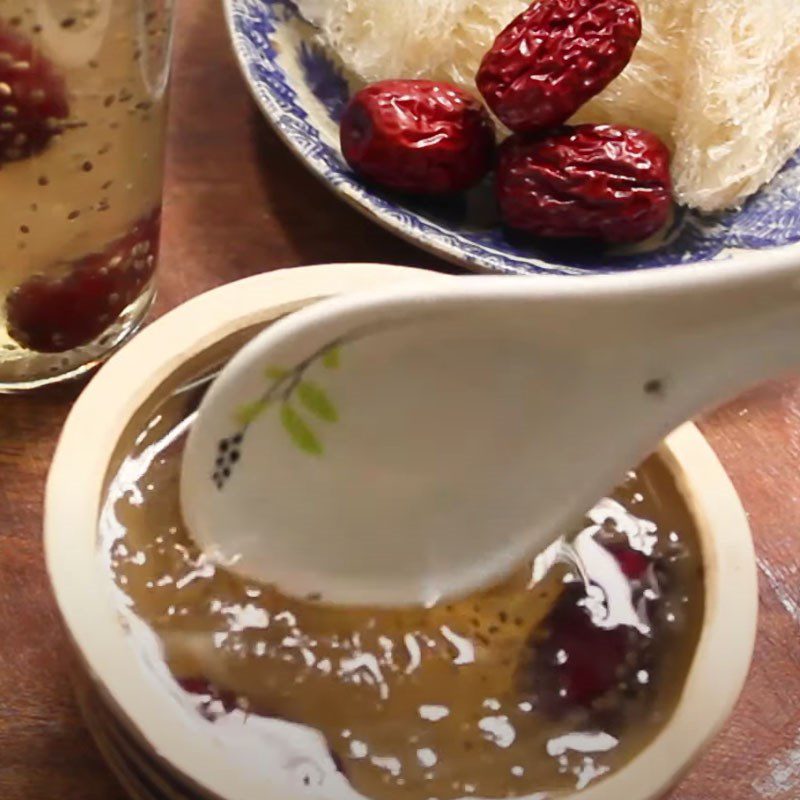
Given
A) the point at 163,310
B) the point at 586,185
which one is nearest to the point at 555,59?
the point at 586,185

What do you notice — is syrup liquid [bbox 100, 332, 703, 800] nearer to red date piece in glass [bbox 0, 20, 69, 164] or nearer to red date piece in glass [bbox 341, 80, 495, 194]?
red date piece in glass [bbox 0, 20, 69, 164]

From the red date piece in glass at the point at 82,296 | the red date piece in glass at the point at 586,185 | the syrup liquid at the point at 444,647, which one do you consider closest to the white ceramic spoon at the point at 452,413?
the syrup liquid at the point at 444,647

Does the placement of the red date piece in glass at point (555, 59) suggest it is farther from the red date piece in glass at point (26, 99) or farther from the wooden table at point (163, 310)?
the red date piece in glass at point (26, 99)

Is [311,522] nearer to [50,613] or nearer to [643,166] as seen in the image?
[50,613]

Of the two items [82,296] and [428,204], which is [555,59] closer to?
[428,204]

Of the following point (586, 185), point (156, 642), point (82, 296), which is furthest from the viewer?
point (586, 185)

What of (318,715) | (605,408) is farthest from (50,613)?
(605,408)

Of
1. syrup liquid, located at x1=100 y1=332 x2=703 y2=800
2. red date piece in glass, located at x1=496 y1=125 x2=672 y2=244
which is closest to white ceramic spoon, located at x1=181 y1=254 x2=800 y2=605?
syrup liquid, located at x1=100 y1=332 x2=703 y2=800
